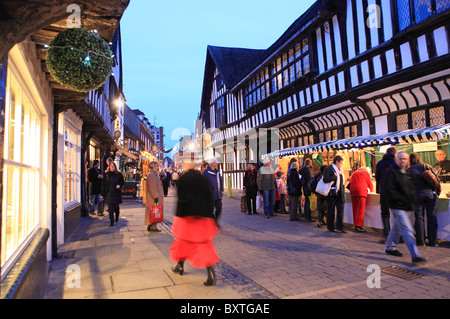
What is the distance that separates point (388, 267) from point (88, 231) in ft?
20.8

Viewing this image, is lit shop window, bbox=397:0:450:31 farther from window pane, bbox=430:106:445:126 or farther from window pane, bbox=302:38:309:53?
window pane, bbox=302:38:309:53

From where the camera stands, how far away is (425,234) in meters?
6.04

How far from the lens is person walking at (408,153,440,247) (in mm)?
5648

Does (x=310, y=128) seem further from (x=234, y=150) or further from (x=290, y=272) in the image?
(x=290, y=272)

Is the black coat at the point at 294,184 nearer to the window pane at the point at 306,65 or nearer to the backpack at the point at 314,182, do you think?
the backpack at the point at 314,182

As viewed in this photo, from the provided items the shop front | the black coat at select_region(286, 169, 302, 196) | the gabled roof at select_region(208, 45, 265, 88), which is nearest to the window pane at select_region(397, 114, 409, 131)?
the shop front

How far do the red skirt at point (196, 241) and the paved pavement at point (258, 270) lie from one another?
0.30 meters

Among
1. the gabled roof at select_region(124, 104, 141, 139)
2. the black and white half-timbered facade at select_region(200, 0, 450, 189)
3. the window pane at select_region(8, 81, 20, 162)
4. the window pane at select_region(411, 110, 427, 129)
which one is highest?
the gabled roof at select_region(124, 104, 141, 139)

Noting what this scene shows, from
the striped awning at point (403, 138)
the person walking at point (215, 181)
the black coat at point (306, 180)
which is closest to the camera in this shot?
the striped awning at point (403, 138)

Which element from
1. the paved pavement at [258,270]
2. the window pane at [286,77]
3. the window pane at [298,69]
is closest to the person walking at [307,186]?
the paved pavement at [258,270]

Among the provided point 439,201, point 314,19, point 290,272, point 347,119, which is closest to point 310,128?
point 347,119

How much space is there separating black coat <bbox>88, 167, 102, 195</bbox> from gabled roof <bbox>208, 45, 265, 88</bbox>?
40.5 feet

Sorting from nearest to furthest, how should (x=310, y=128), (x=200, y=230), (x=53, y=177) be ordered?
(x=200, y=230) → (x=53, y=177) → (x=310, y=128)

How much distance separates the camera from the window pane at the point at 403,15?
27.4ft
